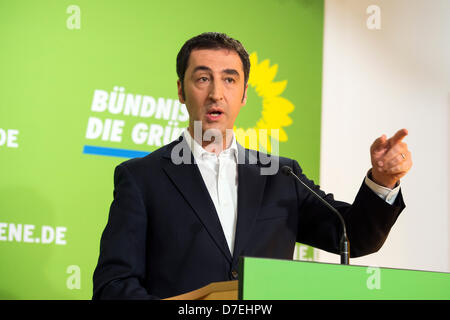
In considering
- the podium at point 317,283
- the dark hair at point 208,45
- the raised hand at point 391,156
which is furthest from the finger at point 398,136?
the dark hair at point 208,45

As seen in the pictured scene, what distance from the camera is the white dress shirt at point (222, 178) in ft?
6.22

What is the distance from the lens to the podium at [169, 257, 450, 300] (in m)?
1.07

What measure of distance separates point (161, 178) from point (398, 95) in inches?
97.7

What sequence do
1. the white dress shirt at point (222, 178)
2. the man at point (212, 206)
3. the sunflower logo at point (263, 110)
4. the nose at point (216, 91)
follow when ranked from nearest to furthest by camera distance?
the man at point (212, 206) < the white dress shirt at point (222, 178) < the nose at point (216, 91) < the sunflower logo at point (263, 110)

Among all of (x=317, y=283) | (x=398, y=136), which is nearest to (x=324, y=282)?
(x=317, y=283)

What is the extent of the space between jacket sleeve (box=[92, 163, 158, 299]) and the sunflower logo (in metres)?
1.51

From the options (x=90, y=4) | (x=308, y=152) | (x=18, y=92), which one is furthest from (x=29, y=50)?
(x=308, y=152)

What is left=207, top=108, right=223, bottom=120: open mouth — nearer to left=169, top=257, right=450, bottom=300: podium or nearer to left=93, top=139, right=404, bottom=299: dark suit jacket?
left=93, top=139, right=404, bottom=299: dark suit jacket

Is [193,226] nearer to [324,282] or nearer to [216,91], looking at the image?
[216,91]

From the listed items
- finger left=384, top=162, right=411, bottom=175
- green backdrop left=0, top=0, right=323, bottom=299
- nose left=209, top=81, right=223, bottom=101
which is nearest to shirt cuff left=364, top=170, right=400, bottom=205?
finger left=384, top=162, right=411, bottom=175

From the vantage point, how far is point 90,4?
303cm

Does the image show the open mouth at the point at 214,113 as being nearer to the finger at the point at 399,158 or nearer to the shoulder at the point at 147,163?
the shoulder at the point at 147,163

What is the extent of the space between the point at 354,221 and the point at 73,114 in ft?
5.48

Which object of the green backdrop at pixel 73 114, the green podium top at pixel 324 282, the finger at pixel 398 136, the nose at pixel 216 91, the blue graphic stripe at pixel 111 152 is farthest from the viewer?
the blue graphic stripe at pixel 111 152
